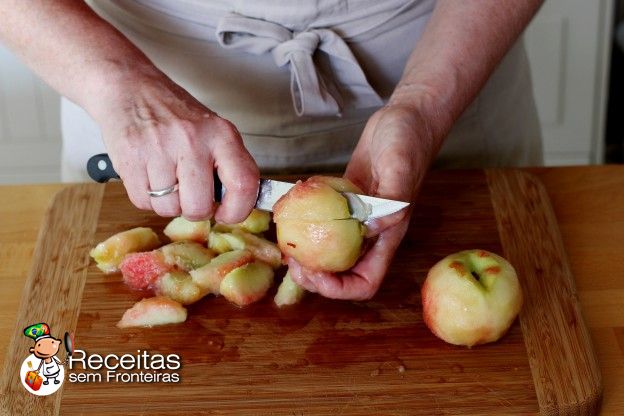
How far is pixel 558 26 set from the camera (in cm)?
278

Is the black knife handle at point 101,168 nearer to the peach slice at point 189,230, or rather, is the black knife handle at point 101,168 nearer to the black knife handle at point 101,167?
the black knife handle at point 101,167

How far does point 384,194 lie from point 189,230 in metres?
0.34

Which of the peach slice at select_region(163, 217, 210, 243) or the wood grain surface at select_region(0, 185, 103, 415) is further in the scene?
the peach slice at select_region(163, 217, 210, 243)

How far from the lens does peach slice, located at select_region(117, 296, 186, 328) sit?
1.35m

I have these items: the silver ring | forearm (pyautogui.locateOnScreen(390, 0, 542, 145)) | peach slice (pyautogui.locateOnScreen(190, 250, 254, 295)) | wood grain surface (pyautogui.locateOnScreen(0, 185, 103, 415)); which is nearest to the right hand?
the silver ring

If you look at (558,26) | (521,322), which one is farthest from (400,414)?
(558,26)

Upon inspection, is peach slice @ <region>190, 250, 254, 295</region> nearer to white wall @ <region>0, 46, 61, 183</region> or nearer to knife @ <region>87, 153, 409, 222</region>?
knife @ <region>87, 153, 409, 222</region>

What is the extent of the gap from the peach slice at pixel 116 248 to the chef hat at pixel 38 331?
146mm

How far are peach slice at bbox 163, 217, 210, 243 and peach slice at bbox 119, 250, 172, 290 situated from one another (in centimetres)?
8

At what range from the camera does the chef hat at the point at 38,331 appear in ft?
4.39

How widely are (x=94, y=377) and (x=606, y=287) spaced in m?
0.76

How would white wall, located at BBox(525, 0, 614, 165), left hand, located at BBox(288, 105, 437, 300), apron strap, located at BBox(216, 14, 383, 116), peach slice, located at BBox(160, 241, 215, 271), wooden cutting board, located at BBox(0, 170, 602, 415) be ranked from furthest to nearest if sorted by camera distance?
white wall, located at BBox(525, 0, 614, 165), apron strap, located at BBox(216, 14, 383, 116), peach slice, located at BBox(160, 241, 215, 271), left hand, located at BBox(288, 105, 437, 300), wooden cutting board, located at BBox(0, 170, 602, 415)

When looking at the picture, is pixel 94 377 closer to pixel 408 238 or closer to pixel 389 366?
pixel 389 366

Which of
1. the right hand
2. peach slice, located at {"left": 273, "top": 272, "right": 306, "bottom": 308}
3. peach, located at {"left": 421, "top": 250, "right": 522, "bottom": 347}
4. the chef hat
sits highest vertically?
the right hand
